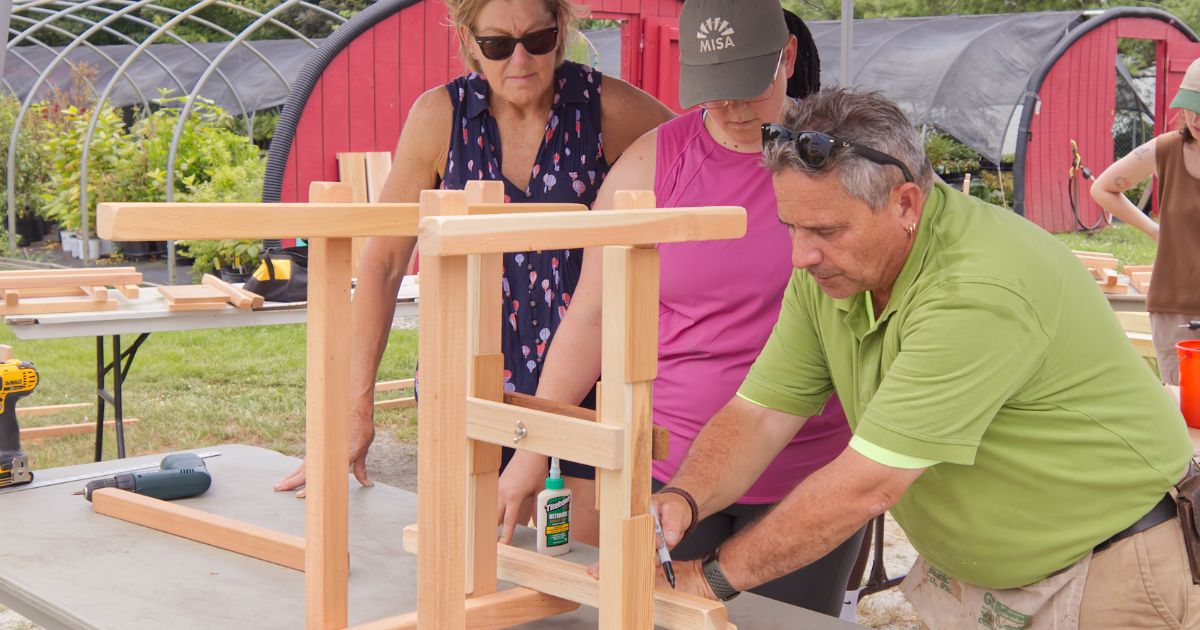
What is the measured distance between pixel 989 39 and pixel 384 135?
9.79m

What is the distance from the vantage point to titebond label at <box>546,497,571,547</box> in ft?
6.35

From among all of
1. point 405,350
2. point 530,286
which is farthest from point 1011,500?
point 405,350

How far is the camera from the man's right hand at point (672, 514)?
1.86 meters

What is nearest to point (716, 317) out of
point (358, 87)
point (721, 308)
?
point (721, 308)

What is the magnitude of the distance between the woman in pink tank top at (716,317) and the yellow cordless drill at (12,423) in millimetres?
1204

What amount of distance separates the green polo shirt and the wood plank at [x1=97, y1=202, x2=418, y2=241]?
0.73 metres

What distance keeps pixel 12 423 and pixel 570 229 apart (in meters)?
1.90

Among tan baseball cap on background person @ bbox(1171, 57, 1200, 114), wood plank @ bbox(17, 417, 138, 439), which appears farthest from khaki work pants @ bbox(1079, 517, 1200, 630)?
wood plank @ bbox(17, 417, 138, 439)

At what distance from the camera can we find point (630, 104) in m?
2.64

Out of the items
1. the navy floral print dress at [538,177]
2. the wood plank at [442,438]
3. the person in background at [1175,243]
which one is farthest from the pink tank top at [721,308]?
the person in background at [1175,243]

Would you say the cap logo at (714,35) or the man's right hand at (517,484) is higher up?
the cap logo at (714,35)

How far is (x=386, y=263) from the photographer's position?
2504 mm

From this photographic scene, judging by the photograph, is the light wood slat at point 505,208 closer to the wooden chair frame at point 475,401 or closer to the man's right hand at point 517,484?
the wooden chair frame at point 475,401

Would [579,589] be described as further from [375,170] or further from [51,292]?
[375,170]
